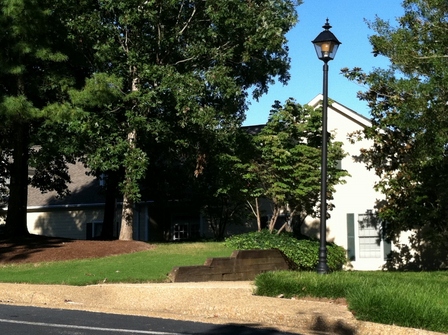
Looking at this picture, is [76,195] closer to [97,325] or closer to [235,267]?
[235,267]

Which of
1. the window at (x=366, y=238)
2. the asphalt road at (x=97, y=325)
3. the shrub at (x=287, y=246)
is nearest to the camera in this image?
the asphalt road at (x=97, y=325)

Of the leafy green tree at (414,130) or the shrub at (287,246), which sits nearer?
the leafy green tree at (414,130)

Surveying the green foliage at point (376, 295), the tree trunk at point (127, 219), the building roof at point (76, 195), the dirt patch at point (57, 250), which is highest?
the building roof at point (76, 195)

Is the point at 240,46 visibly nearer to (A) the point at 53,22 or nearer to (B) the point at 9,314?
(A) the point at 53,22

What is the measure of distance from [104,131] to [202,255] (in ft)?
16.6

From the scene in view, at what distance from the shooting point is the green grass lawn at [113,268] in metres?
16.2

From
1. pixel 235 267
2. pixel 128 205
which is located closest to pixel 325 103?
pixel 235 267

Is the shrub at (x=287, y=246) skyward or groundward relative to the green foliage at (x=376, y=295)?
skyward

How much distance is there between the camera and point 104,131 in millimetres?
22203

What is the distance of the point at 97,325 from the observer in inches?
410

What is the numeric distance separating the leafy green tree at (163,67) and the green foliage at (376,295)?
9.24m

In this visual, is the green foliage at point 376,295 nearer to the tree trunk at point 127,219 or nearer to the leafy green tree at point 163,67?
the leafy green tree at point 163,67

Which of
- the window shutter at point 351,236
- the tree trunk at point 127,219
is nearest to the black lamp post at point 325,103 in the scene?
the tree trunk at point 127,219

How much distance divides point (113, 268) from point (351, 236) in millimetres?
10945
